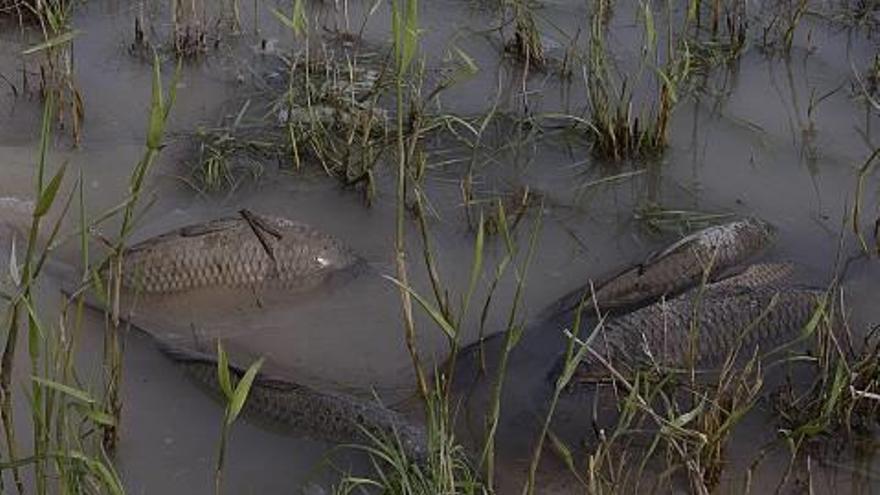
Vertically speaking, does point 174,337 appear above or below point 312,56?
below

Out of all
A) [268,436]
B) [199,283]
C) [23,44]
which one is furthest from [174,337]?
[23,44]

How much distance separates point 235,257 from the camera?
12.8 feet

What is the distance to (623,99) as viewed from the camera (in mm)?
4656

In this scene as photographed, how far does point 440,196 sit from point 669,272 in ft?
2.93

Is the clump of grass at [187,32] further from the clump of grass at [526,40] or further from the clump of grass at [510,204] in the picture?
the clump of grass at [510,204]

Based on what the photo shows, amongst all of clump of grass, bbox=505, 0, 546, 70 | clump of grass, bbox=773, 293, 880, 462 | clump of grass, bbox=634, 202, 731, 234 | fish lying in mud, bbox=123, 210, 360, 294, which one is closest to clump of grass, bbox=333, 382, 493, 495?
clump of grass, bbox=773, 293, 880, 462

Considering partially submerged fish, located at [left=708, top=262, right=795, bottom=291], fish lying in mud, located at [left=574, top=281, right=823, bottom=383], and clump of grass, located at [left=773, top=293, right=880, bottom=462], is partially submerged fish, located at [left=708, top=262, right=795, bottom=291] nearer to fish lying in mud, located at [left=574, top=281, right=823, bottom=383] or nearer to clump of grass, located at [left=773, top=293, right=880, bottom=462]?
fish lying in mud, located at [left=574, top=281, right=823, bottom=383]

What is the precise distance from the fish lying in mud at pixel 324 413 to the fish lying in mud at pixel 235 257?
0.53 metres

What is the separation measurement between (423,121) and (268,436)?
1633 mm

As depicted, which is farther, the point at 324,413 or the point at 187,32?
the point at 187,32

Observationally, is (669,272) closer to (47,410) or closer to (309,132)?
(309,132)

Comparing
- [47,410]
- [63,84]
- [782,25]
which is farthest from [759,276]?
[63,84]

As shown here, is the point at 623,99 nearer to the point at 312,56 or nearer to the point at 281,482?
the point at 312,56

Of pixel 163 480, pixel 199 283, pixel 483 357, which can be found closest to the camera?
pixel 163 480
